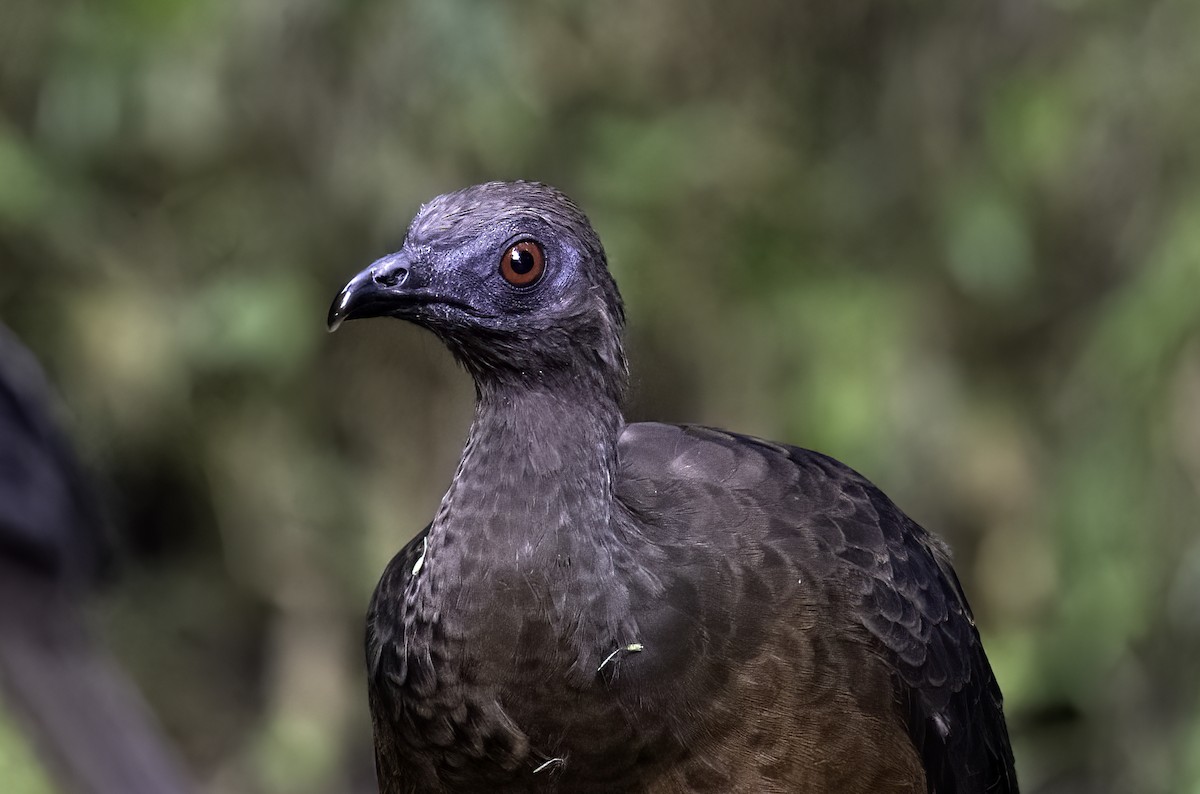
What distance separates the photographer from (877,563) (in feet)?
11.6

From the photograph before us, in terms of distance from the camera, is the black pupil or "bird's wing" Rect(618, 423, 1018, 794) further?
"bird's wing" Rect(618, 423, 1018, 794)

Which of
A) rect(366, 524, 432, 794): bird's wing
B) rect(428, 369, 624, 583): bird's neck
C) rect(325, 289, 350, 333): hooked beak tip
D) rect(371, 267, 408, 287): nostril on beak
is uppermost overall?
rect(371, 267, 408, 287): nostril on beak

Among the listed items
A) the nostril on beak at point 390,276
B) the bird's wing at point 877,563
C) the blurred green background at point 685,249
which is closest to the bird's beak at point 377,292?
the nostril on beak at point 390,276

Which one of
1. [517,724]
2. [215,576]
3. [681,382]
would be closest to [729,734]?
[517,724]

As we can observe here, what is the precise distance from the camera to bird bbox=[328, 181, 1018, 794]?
119 inches

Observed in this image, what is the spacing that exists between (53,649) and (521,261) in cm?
136

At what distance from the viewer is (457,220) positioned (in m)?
3.18

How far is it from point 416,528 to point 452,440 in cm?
60

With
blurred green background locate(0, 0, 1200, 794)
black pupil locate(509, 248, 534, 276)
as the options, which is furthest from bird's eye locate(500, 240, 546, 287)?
blurred green background locate(0, 0, 1200, 794)

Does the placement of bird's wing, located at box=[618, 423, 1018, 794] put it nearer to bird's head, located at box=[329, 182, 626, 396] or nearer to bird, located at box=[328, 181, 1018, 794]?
bird, located at box=[328, 181, 1018, 794]

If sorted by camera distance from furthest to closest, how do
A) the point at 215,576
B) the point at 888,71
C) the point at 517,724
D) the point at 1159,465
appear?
the point at 215,576
the point at 888,71
the point at 1159,465
the point at 517,724

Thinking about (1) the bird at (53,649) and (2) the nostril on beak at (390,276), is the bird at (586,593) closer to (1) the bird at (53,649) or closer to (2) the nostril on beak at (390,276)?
(2) the nostril on beak at (390,276)

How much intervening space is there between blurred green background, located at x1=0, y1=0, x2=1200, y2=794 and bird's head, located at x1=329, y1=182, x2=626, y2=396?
2436 millimetres

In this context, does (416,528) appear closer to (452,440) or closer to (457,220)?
(452,440)
